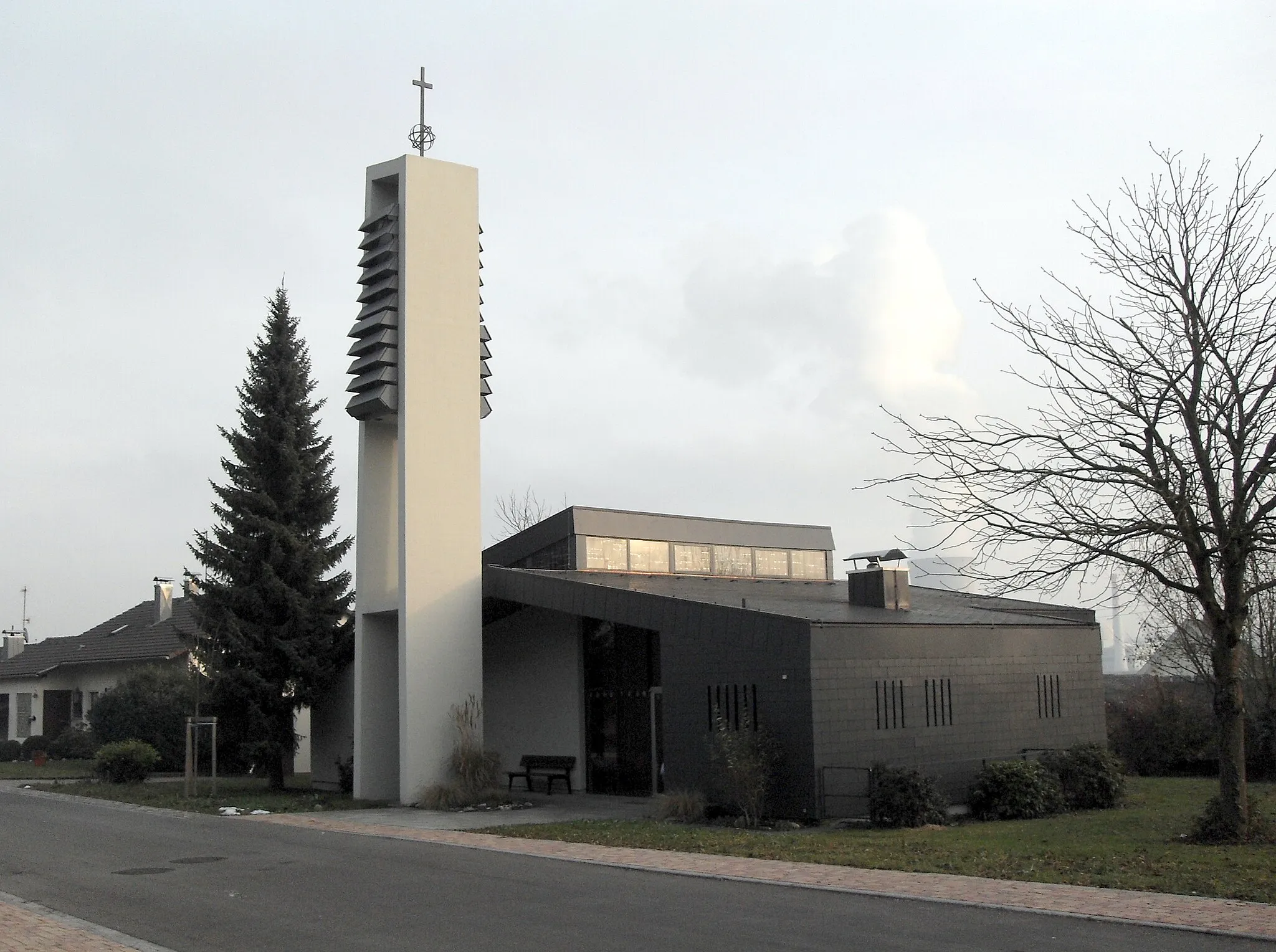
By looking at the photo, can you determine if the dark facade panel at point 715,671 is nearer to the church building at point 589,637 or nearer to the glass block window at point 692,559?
the church building at point 589,637

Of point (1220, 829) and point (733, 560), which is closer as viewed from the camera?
point (1220, 829)

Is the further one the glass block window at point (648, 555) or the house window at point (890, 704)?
the glass block window at point (648, 555)

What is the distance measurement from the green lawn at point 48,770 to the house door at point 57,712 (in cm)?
315

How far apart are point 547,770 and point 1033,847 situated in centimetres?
1356

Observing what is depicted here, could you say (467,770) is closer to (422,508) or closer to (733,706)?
(422,508)

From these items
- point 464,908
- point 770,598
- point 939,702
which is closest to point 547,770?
point 770,598

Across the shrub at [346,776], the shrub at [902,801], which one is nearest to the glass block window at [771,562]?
the shrub at [346,776]

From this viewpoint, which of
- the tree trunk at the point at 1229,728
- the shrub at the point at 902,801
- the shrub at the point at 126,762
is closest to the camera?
the tree trunk at the point at 1229,728

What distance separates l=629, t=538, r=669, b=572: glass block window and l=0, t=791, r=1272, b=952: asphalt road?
12.7 metres

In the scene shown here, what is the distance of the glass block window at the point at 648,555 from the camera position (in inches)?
1113

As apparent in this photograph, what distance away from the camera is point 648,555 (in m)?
28.6

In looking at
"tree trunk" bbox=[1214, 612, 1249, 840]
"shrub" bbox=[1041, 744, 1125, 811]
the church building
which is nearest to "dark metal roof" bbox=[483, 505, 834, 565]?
the church building

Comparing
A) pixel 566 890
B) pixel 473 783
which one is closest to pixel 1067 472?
pixel 566 890

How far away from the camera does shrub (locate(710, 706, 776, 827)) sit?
→ 17.4m
